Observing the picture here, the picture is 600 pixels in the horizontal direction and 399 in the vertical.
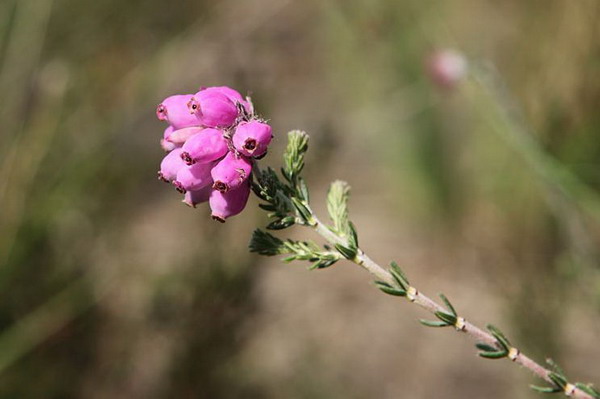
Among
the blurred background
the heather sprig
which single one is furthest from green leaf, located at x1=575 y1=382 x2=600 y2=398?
the blurred background

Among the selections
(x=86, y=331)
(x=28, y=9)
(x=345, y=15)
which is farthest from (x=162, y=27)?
(x=86, y=331)

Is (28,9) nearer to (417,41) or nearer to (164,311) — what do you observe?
(164,311)

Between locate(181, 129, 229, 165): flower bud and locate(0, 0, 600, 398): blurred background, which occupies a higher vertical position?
locate(0, 0, 600, 398): blurred background

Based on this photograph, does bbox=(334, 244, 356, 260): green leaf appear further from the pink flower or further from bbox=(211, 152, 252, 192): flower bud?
the pink flower

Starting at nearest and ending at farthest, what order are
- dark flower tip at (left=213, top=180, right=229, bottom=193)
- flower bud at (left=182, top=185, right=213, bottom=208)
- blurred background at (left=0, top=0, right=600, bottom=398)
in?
dark flower tip at (left=213, top=180, right=229, bottom=193)
flower bud at (left=182, top=185, right=213, bottom=208)
blurred background at (left=0, top=0, right=600, bottom=398)

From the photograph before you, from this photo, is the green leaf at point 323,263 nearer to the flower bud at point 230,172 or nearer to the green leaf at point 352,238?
the green leaf at point 352,238

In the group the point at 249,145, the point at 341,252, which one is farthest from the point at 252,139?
the point at 341,252

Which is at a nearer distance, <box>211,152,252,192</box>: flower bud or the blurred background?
<box>211,152,252,192</box>: flower bud
